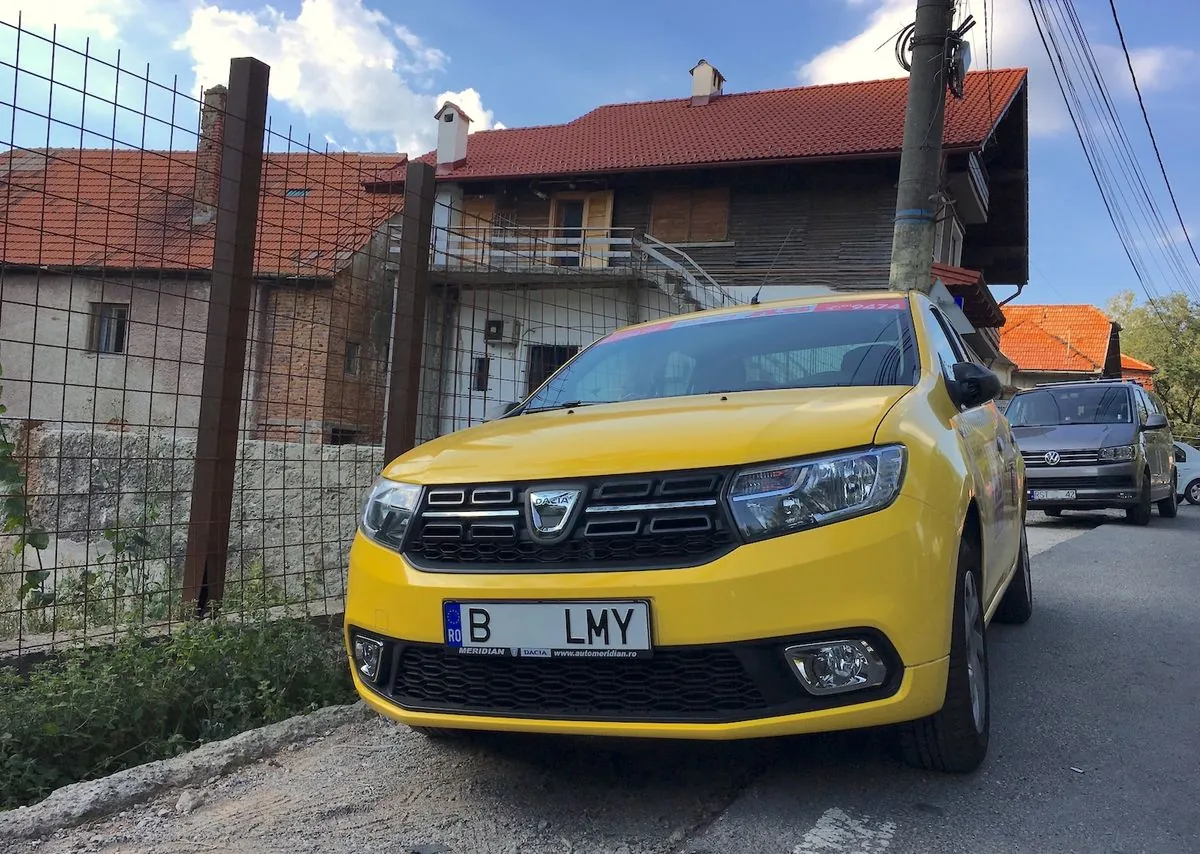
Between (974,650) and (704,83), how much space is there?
75.4ft

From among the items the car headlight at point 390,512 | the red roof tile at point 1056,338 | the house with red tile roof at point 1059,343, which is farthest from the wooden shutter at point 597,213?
the red roof tile at point 1056,338

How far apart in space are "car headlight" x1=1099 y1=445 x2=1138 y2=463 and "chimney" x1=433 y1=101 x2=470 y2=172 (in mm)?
16223

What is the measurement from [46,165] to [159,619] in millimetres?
1936

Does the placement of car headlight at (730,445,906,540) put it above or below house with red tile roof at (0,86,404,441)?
below

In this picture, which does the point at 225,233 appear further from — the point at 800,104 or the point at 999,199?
the point at 999,199

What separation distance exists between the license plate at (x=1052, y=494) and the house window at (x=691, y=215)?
9.74 metres

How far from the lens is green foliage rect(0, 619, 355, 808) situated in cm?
289

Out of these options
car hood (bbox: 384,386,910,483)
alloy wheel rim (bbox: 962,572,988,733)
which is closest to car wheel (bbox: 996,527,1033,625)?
alloy wheel rim (bbox: 962,572,988,733)

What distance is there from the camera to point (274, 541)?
7.23m

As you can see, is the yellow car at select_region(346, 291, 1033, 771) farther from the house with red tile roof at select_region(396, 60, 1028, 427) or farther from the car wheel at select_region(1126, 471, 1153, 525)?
the house with red tile roof at select_region(396, 60, 1028, 427)

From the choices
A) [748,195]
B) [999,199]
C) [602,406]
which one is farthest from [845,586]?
[999,199]

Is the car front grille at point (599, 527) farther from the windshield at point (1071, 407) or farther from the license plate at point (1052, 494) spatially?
the windshield at point (1071, 407)

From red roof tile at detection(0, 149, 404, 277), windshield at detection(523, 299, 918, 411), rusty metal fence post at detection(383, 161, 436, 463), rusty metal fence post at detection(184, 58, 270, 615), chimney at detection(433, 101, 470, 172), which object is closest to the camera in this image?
windshield at detection(523, 299, 918, 411)

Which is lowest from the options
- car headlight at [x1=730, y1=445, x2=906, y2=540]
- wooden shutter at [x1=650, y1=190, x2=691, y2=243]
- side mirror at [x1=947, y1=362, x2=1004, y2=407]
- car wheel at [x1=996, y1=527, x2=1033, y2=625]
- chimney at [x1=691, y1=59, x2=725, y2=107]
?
car wheel at [x1=996, y1=527, x2=1033, y2=625]
